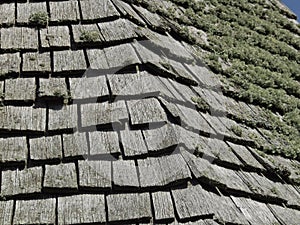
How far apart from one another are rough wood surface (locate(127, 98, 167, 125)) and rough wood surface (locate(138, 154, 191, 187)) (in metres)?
0.22

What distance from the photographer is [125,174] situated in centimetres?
291

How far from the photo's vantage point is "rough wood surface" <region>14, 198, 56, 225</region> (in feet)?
9.04

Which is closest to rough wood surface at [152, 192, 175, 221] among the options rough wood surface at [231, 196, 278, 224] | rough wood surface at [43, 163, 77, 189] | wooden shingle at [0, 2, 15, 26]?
rough wood surface at [43, 163, 77, 189]

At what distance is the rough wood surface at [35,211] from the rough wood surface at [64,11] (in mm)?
1162

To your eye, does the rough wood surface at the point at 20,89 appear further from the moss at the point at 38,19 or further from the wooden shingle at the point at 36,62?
the moss at the point at 38,19

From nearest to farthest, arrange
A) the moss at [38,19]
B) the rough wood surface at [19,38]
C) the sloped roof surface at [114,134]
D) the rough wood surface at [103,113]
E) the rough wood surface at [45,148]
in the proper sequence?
the sloped roof surface at [114,134]
the rough wood surface at [45,148]
the rough wood surface at [103,113]
the rough wood surface at [19,38]
the moss at [38,19]

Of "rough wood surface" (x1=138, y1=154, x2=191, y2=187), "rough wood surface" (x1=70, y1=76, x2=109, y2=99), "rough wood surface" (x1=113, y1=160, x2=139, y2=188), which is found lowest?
"rough wood surface" (x1=113, y1=160, x2=139, y2=188)

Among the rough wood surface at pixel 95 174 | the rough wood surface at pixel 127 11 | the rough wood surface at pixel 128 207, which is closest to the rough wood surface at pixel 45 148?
the rough wood surface at pixel 95 174

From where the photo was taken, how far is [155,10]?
4.06m

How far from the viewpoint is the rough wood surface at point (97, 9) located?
3500 millimetres

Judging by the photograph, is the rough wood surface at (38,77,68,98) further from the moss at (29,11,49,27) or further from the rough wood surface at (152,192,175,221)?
the rough wood surface at (152,192,175,221)

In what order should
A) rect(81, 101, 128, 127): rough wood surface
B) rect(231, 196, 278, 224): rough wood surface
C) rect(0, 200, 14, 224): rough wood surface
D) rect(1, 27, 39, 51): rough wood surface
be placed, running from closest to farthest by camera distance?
rect(0, 200, 14, 224): rough wood surface < rect(81, 101, 128, 127): rough wood surface < rect(231, 196, 278, 224): rough wood surface < rect(1, 27, 39, 51): rough wood surface

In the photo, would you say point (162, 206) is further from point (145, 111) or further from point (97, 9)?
point (97, 9)

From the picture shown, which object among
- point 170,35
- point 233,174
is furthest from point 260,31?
point 233,174
